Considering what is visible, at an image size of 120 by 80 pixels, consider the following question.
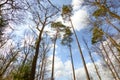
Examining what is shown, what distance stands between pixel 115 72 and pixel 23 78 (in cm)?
1747

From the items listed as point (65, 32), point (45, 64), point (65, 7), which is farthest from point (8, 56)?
point (65, 7)

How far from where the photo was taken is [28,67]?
45.8ft

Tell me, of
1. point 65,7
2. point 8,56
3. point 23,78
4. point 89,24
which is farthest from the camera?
point 8,56

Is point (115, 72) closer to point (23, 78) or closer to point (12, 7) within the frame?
point (23, 78)

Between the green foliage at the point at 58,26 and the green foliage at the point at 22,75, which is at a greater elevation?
the green foliage at the point at 58,26

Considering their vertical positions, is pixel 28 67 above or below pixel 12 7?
below

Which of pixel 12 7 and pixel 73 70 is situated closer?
pixel 12 7

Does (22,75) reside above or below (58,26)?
below

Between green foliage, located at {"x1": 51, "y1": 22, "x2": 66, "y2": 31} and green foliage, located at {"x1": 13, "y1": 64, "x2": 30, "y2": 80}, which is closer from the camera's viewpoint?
green foliage, located at {"x1": 13, "y1": 64, "x2": 30, "y2": 80}

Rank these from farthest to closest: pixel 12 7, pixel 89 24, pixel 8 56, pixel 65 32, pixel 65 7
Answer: pixel 8 56 < pixel 65 32 < pixel 65 7 < pixel 89 24 < pixel 12 7

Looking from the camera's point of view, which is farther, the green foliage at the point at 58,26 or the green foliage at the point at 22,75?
the green foliage at the point at 58,26

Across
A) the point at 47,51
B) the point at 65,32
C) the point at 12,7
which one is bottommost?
the point at 12,7

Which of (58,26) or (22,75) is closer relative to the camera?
(22,75)

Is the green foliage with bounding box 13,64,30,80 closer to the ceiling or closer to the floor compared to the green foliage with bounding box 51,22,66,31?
closer to the floor
